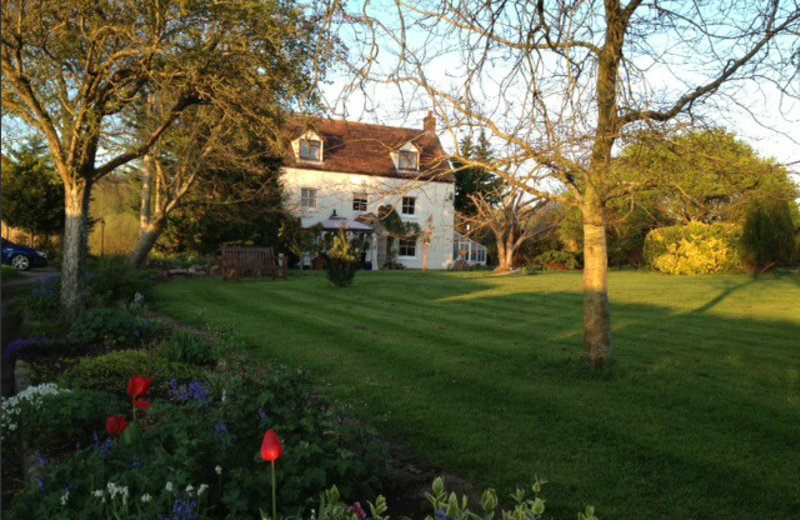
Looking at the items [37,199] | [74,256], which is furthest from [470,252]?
[74,256]

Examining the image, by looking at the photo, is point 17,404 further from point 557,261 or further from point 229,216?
point 557,261

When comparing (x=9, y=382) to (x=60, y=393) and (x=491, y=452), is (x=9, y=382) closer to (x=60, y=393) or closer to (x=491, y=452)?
(x=60, y=393)

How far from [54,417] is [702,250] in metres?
26.7

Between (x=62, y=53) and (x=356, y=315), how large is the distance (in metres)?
6.83

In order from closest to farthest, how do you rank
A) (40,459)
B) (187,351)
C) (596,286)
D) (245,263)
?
1. (40,459)
2. (596,286)
3. (187,351)
4. (245,263)

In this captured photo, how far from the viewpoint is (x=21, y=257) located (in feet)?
73.9

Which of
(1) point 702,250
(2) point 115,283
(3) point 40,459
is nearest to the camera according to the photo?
(3) point 40,459

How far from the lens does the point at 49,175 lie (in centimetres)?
2348

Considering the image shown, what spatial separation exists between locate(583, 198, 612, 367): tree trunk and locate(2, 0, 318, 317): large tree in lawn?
4.27m

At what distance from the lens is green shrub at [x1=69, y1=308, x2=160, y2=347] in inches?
310

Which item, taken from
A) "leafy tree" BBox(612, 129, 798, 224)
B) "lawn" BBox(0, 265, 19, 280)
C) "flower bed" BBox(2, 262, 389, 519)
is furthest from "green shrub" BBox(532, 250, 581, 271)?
"flower bed" BBox(2, 262, 389, 519)

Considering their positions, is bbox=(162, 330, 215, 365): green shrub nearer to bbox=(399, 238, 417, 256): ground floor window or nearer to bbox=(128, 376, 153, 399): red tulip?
bbox=(128, 376, 153, 399): red tulip

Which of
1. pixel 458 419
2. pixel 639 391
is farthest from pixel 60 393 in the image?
pixel 639 391

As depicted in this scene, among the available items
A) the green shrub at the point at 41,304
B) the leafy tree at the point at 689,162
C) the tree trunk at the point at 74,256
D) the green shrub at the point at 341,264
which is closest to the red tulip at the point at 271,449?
the leafy tree at the point at 689,162
